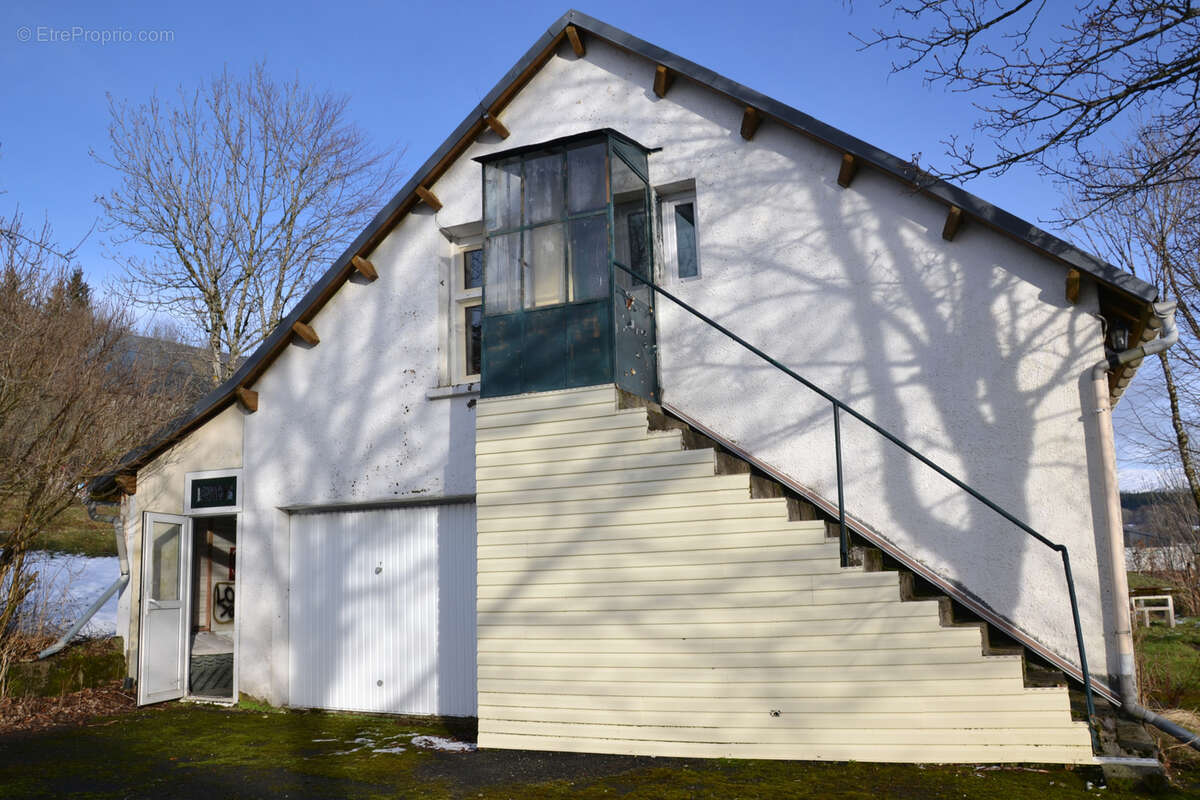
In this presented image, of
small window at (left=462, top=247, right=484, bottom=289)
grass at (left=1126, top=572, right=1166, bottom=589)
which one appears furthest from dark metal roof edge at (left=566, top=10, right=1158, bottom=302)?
grass at (left=1126, top=572, right=1166, bottom=589)

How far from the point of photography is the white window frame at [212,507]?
413 inches

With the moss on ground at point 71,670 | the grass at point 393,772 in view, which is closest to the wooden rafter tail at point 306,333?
the grass at point 393,772

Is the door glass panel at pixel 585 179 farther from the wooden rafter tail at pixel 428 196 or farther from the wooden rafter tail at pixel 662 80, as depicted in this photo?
the wooden rafter tail at pixel 428 196

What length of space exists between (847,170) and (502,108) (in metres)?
3.91

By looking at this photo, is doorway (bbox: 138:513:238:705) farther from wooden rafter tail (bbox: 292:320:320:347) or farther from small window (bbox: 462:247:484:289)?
small window (bbox: 462:247:484:289)

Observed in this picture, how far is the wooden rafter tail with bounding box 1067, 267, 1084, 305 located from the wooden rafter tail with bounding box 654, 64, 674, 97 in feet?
13.4

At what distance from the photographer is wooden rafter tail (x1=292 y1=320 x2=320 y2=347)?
10.2 m

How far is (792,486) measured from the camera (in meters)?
7.48

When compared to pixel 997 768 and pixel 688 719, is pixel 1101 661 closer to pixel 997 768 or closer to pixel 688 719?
pixel 997 768

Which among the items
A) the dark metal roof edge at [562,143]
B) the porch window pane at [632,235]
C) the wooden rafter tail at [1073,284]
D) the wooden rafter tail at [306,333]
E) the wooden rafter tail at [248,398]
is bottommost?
the wooden rafter tail at [248,398]

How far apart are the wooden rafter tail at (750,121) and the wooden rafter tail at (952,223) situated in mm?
1946

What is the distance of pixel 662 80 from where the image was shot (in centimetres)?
866

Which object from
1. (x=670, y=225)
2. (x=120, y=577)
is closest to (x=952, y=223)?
(x=670, y=225)

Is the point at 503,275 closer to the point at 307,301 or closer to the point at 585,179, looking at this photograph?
the point at 585,179
